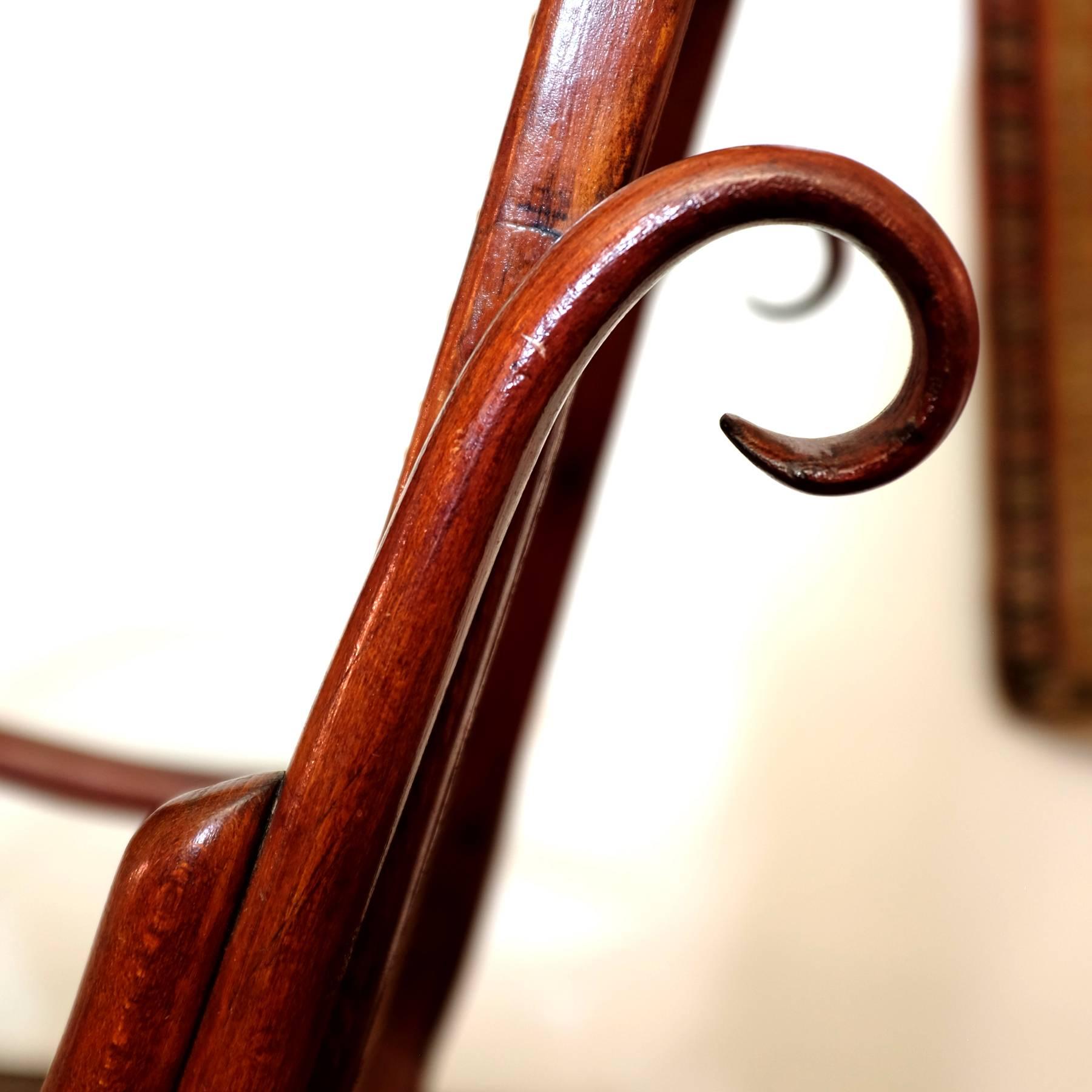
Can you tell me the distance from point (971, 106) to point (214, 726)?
83 centimetres

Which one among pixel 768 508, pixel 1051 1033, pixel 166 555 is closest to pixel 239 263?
pixel 166 555

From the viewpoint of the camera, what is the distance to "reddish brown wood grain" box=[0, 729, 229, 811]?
525 millimetres

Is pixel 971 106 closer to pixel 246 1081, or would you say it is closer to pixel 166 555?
pixel 166 555

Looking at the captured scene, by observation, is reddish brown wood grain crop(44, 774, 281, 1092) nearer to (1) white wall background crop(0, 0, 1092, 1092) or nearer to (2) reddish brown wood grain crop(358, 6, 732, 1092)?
(2) reddish brown wood grain crop(358, 6, 732, 1092)

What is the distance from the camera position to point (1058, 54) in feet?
2.60

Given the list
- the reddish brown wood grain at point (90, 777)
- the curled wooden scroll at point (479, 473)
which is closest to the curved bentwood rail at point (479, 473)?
the curled wooden scroll at point (479, 473)

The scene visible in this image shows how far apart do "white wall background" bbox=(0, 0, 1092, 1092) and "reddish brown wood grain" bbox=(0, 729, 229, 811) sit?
0.26 metres

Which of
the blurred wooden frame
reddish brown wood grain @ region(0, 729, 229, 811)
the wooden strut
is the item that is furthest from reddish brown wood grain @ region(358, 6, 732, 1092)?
the blurred wooden frame

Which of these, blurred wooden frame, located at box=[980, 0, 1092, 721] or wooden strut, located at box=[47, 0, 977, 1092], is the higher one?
blurred wooden frame, located at box=[980, 0, 1092, 721]

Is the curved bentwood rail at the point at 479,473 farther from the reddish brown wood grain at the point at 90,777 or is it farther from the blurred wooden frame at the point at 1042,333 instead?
the blurred wooden frame at the point at 1042,333

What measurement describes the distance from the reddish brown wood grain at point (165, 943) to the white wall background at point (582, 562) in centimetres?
64

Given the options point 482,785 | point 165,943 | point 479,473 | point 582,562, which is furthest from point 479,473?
point 582,562

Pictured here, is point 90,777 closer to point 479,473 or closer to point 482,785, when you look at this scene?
point 482,785

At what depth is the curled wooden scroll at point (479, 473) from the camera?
17cm
